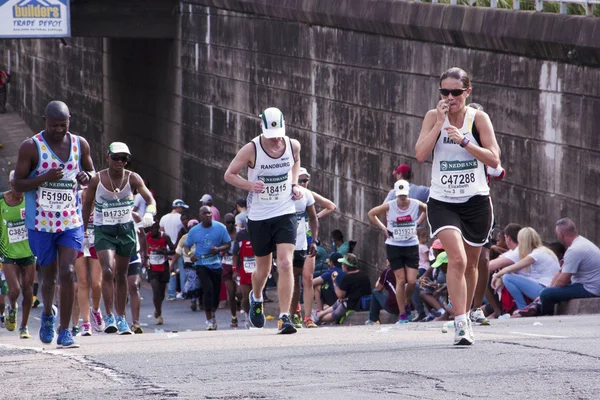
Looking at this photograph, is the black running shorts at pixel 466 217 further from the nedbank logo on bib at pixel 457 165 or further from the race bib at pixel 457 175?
the nedbank logo on bib at pixel 457 165

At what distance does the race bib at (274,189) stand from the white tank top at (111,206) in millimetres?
1757

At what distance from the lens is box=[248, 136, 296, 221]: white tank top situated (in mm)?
10602

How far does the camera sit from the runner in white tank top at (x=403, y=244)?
16141mm

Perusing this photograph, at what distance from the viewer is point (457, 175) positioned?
8680 mm

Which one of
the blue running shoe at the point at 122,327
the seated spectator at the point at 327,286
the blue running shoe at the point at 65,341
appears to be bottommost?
the seated spectator at the point at 327,286

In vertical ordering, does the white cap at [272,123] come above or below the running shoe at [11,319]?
above

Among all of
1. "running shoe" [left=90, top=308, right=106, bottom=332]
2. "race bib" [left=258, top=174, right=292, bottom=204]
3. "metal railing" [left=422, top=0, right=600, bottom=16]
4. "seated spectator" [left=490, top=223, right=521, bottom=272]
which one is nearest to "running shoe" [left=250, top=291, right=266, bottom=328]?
"race bib" [left=258, top=174, right=292, bottom=204]

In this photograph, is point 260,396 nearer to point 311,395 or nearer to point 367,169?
point 311,395

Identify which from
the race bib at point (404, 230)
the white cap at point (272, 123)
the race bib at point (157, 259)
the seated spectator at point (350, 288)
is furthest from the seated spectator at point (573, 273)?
the race bib at point (157, 259)

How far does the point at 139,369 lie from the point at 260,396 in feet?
4.41

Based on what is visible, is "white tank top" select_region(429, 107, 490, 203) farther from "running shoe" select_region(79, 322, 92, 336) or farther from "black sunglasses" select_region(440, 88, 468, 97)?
"running shoe" select_region(79, 322, 92, 336)

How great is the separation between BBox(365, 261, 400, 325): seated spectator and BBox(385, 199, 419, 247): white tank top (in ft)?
2.36

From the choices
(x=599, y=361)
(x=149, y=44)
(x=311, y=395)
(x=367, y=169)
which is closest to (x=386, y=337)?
(x=599, y=361)

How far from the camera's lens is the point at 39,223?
921 cm
